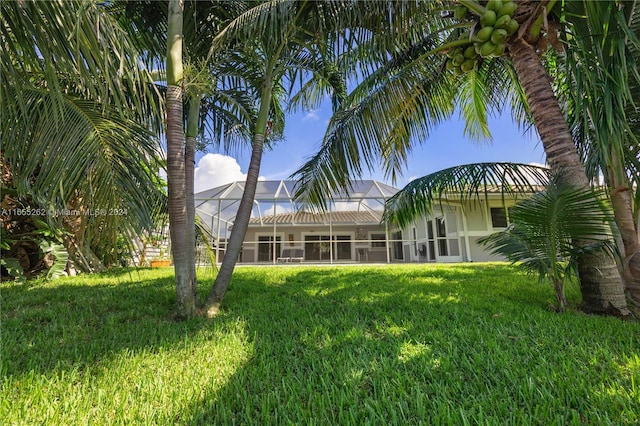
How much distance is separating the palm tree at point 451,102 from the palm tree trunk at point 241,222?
107 centimetres

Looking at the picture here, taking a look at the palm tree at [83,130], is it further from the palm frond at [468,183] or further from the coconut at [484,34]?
the palm frond at [468,183]

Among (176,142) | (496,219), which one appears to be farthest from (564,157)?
(496,219)

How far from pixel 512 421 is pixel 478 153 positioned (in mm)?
7289

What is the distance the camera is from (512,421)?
4.75 ft

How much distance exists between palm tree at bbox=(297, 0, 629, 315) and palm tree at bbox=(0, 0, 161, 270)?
2.79 meters

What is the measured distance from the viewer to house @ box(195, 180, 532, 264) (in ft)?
39.8

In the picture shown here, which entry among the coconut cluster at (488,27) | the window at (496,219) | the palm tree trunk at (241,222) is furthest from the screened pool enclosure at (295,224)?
the coconut cluster at (488,27)

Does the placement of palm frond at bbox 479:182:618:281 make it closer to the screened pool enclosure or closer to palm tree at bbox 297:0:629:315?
palm tree at bbox 297:0:629:315

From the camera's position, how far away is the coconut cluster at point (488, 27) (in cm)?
280

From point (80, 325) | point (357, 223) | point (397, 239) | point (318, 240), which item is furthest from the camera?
point (318, 240)

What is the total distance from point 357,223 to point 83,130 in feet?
46.9

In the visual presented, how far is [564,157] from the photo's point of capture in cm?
302

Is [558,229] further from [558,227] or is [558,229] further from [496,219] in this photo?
[496,219]

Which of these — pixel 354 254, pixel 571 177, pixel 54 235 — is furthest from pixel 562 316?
pixel 354 254
